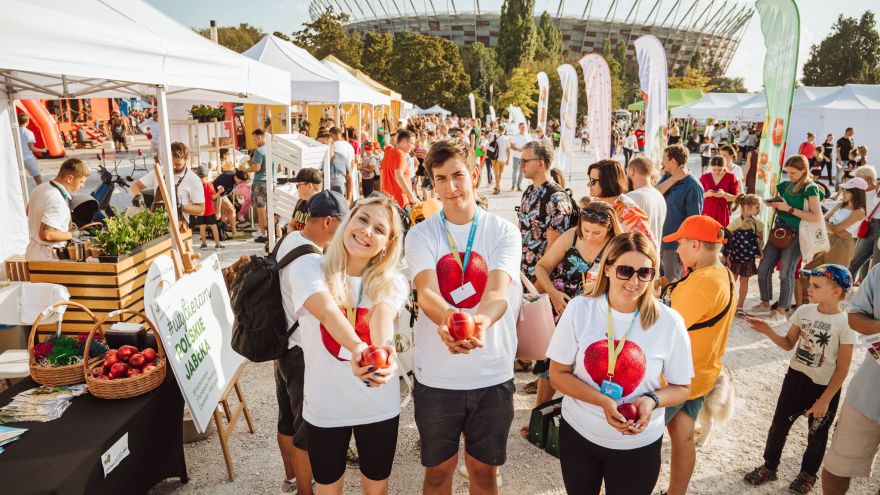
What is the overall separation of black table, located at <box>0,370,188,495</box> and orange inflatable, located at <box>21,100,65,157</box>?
17.4 meters

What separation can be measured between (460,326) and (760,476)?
2.73 m

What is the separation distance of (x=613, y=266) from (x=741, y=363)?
3.84m

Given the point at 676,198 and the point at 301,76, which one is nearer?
the point at 676,198

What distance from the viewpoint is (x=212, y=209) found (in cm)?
847

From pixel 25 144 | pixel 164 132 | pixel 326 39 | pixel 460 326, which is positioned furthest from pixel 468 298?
pixel 326 39

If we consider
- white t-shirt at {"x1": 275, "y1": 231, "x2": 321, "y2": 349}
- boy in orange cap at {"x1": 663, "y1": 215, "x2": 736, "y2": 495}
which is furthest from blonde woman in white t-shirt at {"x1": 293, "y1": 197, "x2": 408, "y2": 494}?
boy in orange cap at {"x1": 663, "y1": 215, "x2": 736, "y2": 495}

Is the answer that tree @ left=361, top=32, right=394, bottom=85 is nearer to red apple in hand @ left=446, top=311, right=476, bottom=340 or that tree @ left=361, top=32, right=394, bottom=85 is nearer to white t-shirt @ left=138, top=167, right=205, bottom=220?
white t-shirt @ left=138, top=167, right=205, bottom=220

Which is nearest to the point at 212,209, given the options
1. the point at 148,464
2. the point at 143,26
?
the point at 143,26

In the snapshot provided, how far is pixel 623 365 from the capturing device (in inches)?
81.7

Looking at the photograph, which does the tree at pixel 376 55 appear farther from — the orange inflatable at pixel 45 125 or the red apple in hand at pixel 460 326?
the red apple in hand at pixel 460 326

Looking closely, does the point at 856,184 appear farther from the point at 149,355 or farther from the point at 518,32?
the point at 518,32

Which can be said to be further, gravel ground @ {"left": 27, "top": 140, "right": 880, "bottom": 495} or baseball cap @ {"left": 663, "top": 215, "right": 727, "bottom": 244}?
gravel ground @ {"left": 27, "top": 140, "right": 880, "bottom": 495}

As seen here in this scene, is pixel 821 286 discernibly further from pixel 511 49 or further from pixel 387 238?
pixel 511 49

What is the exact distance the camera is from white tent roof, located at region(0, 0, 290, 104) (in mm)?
2859
